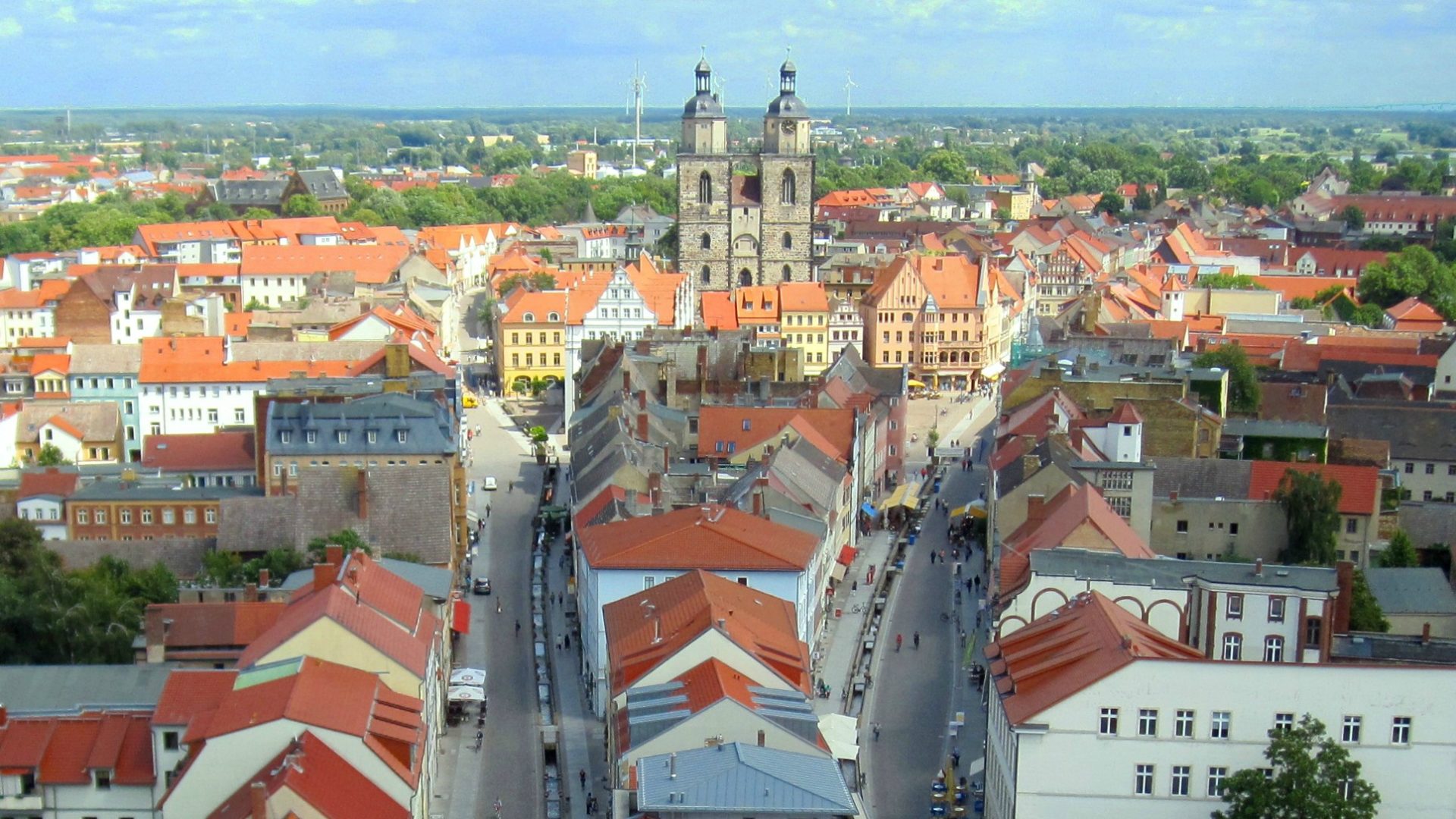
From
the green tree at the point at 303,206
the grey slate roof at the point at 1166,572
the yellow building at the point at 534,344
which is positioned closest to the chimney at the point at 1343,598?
the grey slate roof at the point at 1166,572

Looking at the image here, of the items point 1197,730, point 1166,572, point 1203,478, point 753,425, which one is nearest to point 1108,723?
point 1197,730

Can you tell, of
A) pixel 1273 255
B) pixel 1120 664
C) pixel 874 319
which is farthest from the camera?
pixel 1273 255

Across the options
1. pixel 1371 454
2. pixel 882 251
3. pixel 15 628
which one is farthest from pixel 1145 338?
pixel 15 628

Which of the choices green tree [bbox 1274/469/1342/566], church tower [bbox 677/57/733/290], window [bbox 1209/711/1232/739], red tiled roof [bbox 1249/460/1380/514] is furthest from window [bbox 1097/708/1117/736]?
church tower [bbox 677/57/733/290]

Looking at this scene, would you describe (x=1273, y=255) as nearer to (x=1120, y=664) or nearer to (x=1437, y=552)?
(x=1437, y=552)

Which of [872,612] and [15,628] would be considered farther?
[872,612]

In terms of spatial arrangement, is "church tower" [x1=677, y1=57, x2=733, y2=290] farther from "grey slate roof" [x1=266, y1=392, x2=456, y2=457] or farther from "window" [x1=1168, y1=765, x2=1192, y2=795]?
"window" [x1=1168, y1=765, x2=1192, y2=795]
